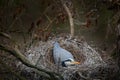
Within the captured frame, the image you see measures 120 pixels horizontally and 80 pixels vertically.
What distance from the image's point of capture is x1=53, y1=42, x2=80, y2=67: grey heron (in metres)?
3.34

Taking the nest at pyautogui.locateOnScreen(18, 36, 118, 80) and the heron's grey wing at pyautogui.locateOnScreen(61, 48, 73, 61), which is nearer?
the nest at pyautogui.locateOnScreen(18, 36, 118, 80)

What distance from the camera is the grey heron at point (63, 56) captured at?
334 centimetres

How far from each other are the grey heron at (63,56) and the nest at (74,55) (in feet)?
0.16

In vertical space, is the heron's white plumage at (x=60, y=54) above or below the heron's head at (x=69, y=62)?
above

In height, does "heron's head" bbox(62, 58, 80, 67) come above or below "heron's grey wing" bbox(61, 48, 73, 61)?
below

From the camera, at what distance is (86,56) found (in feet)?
11.4

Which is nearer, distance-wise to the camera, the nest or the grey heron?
the nest

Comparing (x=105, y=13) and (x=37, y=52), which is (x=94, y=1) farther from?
(x=37, y=52)

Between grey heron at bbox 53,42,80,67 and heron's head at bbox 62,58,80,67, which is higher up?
grey heron at bbox 53,42,80,67

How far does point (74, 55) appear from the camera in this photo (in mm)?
3549

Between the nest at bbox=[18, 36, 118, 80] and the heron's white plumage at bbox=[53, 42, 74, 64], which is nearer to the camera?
the nest at bbox=[18, 36, 118, 80]

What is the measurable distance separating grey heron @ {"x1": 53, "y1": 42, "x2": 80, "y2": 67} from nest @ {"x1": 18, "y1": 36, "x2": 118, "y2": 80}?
0.05 meters

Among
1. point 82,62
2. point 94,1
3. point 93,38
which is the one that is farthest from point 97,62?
point 94,1

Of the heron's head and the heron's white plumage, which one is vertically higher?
the heron's white plumage
